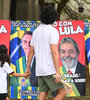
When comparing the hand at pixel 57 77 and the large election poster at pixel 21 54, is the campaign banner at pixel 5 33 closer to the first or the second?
the large election poster at pixel 21 54

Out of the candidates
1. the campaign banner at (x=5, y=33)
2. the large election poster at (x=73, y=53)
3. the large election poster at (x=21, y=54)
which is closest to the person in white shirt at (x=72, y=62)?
the large election poster at (x=73, y=53)

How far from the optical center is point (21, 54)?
7055 mm

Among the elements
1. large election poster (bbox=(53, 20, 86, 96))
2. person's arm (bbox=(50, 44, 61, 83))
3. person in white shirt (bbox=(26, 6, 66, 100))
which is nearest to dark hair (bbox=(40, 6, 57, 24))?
person in white shirt (bbox=(26, 6, 66, 100))

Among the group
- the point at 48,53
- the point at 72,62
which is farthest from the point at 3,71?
the point at 72,62

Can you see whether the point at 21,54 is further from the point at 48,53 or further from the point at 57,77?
the point at 57,77

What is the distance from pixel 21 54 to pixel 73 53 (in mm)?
1090

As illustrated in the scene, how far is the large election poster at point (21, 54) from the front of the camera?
7.00 meters

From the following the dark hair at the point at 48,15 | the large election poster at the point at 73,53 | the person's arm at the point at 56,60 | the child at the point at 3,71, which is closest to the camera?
the person's arm at the point at 56,60

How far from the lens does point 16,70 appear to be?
7.02m

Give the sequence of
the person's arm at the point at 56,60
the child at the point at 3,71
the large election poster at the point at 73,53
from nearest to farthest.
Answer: the person's arm at the point at 56,60
the child at the point at 3,71
the large election poster at the point at 73,53

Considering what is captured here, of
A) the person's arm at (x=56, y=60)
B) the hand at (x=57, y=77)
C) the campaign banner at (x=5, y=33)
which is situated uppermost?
the campaign banner at (x=5, y=33)

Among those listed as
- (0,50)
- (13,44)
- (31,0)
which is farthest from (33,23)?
(31,0)

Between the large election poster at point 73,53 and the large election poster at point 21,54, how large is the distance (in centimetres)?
59

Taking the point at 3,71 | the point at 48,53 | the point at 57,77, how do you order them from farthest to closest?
1. the point at 3,71
2. the point at 48,53
3. the point at 57,77
